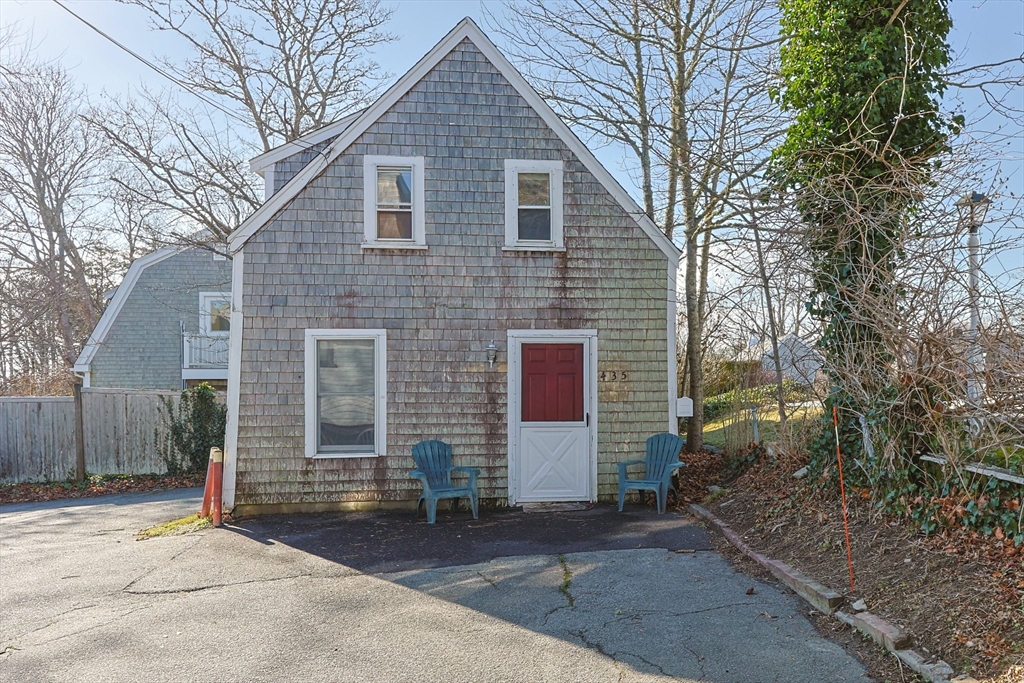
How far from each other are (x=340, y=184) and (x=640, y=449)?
5.65 m

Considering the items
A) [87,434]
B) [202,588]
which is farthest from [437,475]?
[87,434]

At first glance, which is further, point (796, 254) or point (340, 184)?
point (340, 184)

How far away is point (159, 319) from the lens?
2139cm

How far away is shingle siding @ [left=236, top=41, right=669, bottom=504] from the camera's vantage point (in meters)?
9.91

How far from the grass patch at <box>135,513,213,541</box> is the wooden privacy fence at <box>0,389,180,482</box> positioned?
6350mm

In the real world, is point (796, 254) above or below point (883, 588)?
above

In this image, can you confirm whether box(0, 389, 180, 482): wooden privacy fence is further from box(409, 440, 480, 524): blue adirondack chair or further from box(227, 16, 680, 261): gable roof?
box(409, 440, 480, 524): blue adirondack chair

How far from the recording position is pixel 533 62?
14.2m

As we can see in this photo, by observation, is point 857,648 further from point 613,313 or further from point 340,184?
point 340,184

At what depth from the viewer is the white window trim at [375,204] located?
10.1 meters

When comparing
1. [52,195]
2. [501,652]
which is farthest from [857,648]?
[52,195]

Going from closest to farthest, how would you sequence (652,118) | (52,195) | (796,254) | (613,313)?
(796,254) < (613,313) < (652,118) < (52,195)

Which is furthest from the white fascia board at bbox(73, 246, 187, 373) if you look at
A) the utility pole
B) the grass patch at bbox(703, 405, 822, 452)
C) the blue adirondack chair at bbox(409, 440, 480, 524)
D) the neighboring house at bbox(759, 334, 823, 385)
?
the utility pole

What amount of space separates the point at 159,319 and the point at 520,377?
603 inches
